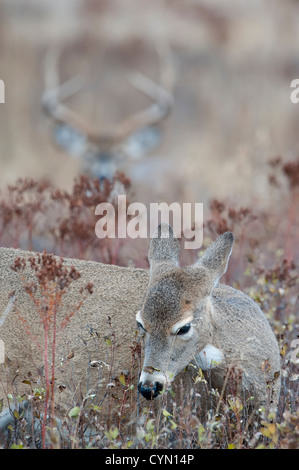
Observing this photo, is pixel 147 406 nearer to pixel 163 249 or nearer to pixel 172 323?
pixel 172 323

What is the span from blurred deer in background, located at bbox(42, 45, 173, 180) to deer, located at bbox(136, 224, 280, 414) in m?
11.0

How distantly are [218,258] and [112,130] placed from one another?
1277 centimetres

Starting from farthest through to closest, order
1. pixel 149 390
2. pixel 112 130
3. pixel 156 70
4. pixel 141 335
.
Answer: pixel 156 70, pixel 112 130, pixel 141 335, pixel 149 390

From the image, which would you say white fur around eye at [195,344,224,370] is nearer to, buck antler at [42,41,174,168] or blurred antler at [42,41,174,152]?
buck antler at [42,41,174,168]

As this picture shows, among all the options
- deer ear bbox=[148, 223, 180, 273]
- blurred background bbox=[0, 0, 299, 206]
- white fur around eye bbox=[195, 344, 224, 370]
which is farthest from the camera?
blurred background bbox=[0, 0, 299, 206]

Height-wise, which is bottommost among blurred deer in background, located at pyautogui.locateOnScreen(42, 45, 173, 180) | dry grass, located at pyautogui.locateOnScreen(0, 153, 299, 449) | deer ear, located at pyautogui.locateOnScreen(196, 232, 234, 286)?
dry grass, located at pyautogui.locateOnScreen(0, 153, 299, 449)

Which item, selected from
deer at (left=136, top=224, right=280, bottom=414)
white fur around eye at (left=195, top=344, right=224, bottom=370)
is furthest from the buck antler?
white fur around eye at (left=195, top=344, right=224, bottom=370)

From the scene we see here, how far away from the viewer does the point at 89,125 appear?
18.0 meters

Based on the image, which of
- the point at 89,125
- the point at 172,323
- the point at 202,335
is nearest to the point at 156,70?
the point at 89,125

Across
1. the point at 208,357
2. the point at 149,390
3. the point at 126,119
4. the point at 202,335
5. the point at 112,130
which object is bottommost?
the point at 149,390

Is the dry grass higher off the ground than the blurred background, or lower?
lower

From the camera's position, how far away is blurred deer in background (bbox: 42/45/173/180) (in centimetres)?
1720

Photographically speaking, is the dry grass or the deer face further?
the deer face
